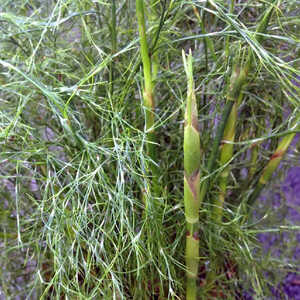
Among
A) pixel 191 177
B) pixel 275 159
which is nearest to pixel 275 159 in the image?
pixel 275 159

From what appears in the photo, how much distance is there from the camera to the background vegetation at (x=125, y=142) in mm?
343

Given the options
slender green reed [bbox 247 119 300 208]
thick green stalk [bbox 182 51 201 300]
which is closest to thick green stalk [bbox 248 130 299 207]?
slender green reed [bbox 247 119 300 208]

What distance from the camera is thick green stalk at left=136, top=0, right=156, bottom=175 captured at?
316 millimetres

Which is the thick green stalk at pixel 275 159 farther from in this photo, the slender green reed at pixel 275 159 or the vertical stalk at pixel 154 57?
the vertical stalk at pixel 154 57

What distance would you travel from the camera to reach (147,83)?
0.33m

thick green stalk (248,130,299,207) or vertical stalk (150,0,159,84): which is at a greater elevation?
vertical stalk (150,0,159,84)

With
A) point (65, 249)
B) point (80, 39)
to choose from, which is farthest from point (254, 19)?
point (65, 249)

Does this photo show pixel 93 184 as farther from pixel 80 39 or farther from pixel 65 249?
pixel 80 39

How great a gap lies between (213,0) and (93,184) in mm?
176

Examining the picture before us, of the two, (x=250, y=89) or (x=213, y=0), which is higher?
(x=213, y=0)

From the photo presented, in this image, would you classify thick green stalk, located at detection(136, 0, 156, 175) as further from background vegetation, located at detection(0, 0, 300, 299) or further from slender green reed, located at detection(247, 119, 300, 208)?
slender green reed, located at detection(247, 119, 300, 208)

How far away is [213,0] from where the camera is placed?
1.08ft

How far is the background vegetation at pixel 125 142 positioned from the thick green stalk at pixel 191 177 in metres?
0.01

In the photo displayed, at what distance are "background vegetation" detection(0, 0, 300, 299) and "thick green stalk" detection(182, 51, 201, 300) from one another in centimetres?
1
